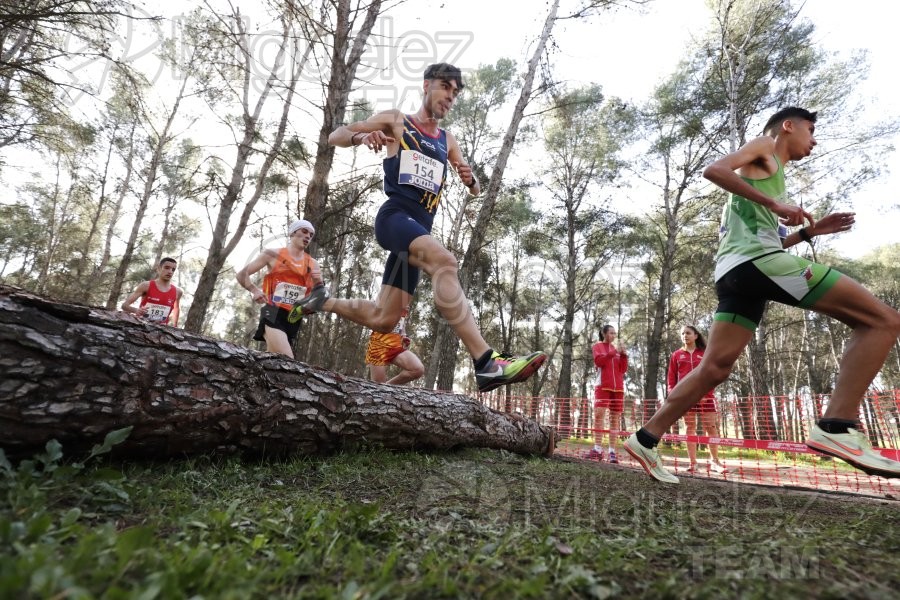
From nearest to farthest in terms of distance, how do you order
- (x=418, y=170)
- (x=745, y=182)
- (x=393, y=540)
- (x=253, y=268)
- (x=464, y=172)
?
(x=393, y=540)
(x=745, y=182)
(x=418, y=170)
(x=464, y=172)
(x=253, y=268)

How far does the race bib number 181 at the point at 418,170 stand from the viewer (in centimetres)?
308

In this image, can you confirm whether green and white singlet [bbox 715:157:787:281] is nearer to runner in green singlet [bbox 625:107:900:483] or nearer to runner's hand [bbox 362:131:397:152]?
runner in green singlet [bbox 625:107:900:483]

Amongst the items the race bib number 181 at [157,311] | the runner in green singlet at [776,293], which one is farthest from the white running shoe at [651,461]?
the race bib number 181 at [157,311]

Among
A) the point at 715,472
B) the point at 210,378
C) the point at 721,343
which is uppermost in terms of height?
the point at 721,343

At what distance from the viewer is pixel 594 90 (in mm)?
18172

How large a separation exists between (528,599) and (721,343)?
7.34 ft

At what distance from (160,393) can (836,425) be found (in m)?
3.33

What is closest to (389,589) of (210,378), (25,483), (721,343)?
(25,483)

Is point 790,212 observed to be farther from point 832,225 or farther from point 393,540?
point 393,540

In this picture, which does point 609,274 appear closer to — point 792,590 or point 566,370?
point 566,370

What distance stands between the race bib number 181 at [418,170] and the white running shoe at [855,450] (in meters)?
2.79

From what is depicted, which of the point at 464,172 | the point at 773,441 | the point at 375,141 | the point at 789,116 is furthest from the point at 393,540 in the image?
the point at 773,441

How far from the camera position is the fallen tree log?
1.54 meters

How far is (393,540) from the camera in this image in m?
1.29
